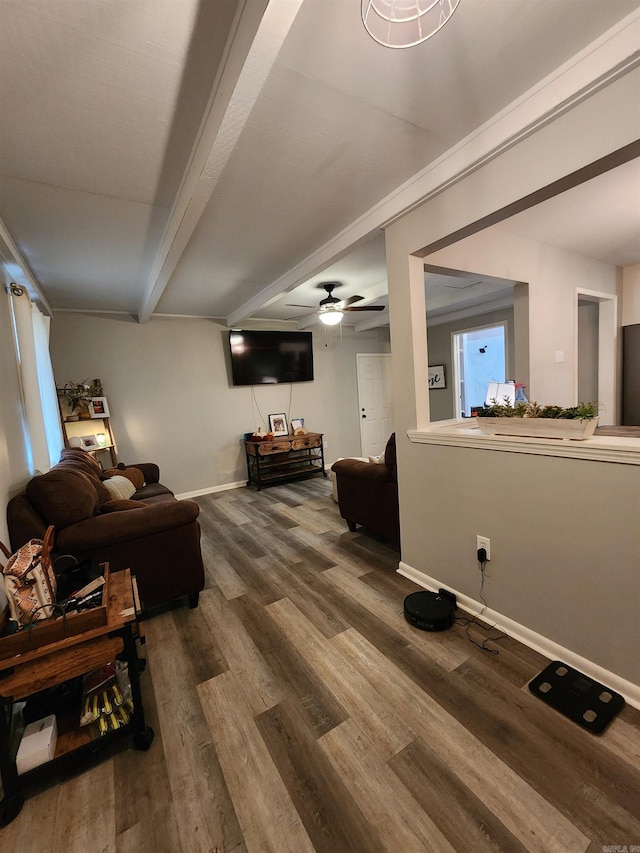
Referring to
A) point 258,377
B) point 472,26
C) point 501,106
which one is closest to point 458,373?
point 258,377

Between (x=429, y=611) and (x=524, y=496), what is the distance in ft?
2.77

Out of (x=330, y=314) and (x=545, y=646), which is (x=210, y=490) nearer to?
(x=330, y=314)

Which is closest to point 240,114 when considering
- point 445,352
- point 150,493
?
point 150,493

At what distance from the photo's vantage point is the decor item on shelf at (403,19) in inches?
34.7

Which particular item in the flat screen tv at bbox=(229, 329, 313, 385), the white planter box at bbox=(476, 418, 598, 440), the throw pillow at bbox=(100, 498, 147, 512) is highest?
the flat screen tv at bbox=(229, 329, 313, 385)

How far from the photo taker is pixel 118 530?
6.62 ft

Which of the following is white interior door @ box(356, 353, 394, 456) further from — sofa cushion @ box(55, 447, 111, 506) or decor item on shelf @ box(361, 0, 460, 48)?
decor item on shelf @ box(361, 0, 460, 48)

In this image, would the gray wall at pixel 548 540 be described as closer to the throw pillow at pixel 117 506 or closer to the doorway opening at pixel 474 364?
the throw pillow at pixel 117 506

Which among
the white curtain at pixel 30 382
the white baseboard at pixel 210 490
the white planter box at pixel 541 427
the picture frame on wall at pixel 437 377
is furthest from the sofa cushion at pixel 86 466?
the picture frame on wall at pixel 437 377

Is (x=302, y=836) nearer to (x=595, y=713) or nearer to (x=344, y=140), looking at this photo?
(x=595, y=713)

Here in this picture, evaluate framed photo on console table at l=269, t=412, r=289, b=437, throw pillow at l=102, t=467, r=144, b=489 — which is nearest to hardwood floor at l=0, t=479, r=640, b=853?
throw pillow at l=102, t=467, r=144, b=489

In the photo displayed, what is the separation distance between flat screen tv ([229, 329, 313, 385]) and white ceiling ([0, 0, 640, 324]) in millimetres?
2452

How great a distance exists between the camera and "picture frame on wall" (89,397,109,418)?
4.11 meters

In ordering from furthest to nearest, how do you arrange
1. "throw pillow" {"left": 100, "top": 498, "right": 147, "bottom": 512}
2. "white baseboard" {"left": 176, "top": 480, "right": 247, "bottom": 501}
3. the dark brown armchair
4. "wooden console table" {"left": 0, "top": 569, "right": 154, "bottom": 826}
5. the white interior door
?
the white interior door, "white baseboard" {"left": 176, "top": 480, "right": 247, "bottom": 501}, the dark brown armchair, "throw pillow" {"left": 100, "top": 498, "right": 147, "bottom": 512}, "wooden console table" {"left": 0, "top": 569, "right": 154, "bottom": 826}
